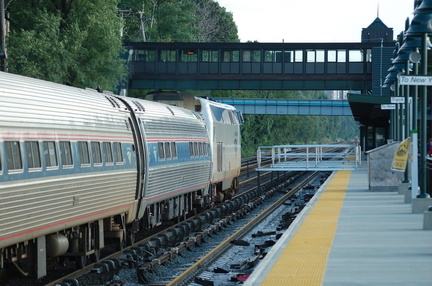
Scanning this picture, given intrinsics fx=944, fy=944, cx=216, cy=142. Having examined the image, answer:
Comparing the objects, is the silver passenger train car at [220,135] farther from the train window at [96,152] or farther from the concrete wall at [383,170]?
the train window at [96,152]

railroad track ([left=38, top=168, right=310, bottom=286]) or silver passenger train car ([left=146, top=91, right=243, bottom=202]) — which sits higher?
silver passenger train car ([left=146, top=91, right=243, bottom=202])

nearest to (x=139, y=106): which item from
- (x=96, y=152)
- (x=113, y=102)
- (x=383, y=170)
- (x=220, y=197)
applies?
(x=113, y=102)

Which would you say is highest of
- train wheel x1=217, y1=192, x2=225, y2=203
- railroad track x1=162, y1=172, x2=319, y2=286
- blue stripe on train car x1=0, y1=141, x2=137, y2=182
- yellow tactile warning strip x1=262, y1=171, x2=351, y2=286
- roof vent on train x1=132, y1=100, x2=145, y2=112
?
roof vent on train x1=132, y1=100, x2=145, y2=112

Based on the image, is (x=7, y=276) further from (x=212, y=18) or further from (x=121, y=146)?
(x=212, y=18)

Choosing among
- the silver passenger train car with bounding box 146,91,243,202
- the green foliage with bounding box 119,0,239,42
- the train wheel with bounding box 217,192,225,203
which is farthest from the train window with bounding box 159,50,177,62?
the train wheel with bounding box 217,192,225,203

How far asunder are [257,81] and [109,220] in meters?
51.1

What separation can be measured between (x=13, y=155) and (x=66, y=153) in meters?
2.23

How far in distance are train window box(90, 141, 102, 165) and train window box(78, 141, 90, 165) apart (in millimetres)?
337

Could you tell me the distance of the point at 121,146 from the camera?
17.5 metres

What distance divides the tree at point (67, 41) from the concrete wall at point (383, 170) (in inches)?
826

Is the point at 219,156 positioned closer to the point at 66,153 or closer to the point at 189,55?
the point at 66,153

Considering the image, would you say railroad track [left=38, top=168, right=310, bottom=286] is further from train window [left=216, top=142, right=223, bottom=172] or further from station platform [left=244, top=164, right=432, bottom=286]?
train window [left=216, top=142, right=223, bottom=172]

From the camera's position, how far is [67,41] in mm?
49531

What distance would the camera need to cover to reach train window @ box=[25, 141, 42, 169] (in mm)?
12359
